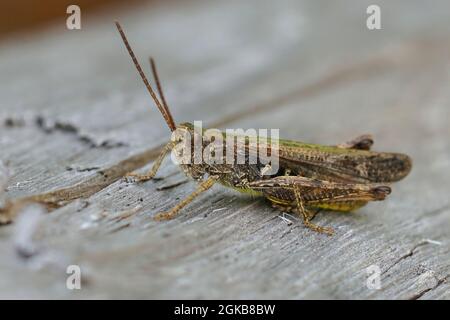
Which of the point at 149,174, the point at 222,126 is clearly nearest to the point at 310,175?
the point at 222,126

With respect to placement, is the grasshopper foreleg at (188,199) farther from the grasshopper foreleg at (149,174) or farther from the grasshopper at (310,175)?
the grasshopper foreleg at (149,174)

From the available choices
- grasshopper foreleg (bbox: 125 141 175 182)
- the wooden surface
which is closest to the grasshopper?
grasshopper foreleg (bbox: 125 141 175 182)

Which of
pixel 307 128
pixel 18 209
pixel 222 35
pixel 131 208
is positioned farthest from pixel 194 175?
pixel 222 35

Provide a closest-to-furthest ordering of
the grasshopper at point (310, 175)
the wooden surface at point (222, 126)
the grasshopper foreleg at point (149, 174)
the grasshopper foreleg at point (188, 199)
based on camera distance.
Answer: the wooden surface at point (222, 126)
the grasshopper foreleg at point (188, 199)
the grasshopper foreleg at point (149, 174)
the grasshopper at point (310, 175)

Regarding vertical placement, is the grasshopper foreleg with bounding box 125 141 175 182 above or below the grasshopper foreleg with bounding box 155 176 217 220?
above

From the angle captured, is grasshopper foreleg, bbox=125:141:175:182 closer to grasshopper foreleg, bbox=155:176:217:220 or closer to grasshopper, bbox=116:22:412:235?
grasshopper, bbox=116:22:412:235

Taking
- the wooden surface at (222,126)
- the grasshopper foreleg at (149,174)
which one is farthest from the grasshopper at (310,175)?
the wooden surface at (222,126)

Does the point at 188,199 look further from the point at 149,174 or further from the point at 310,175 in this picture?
the point at 310,175
